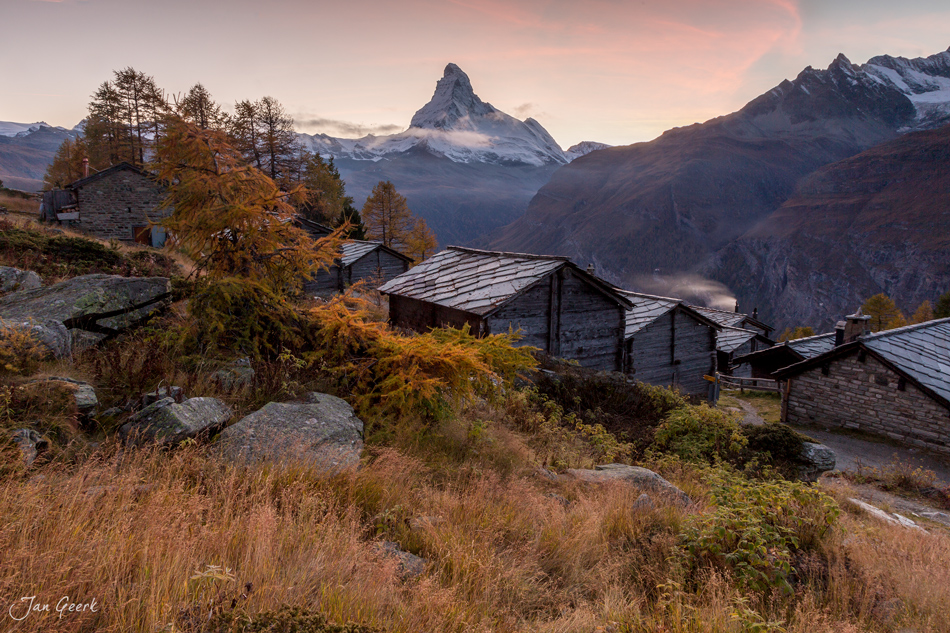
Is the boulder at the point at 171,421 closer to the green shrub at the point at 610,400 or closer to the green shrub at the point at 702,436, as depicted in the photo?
the green shrub at the point at 610,400

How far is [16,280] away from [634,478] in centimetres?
1139

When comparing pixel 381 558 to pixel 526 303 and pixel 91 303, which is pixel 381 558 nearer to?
pixel 91 303

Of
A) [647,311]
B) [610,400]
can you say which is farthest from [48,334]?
[647,311]

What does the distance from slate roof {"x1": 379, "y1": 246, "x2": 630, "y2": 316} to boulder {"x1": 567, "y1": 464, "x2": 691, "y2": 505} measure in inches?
317

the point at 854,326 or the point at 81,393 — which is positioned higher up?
the point at 81,393

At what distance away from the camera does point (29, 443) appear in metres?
4.15

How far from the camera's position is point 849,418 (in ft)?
74.5

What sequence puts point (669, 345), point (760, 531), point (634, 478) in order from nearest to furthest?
point (760, 531) < point (634, 478) < point (669, 345)

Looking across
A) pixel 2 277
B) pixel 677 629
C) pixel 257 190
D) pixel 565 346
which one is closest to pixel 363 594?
pixel 677 629

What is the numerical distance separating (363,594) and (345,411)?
12.3 ft

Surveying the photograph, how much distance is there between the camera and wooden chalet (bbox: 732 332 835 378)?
102 feet

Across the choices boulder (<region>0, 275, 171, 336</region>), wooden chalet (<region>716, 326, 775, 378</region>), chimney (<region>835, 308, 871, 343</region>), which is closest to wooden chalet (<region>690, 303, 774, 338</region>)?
wooden chalet (<region>716, 326, 775, 378</region>)

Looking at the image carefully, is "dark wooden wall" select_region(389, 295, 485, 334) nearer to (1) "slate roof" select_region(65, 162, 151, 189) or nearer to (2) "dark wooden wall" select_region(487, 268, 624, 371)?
(2) "dark wooden wall" select_region(487, 268, 624, 371)

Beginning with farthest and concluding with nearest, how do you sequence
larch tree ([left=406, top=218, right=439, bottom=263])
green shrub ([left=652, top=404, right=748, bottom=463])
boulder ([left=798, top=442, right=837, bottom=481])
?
1. larch tree ([left=406, top=218, right=439, bottom=263])
2. boulder ([left=798, top=442, right=837, bottom=481])
3. green shrub ([left=652, top=404, right=748, bottom=463])
